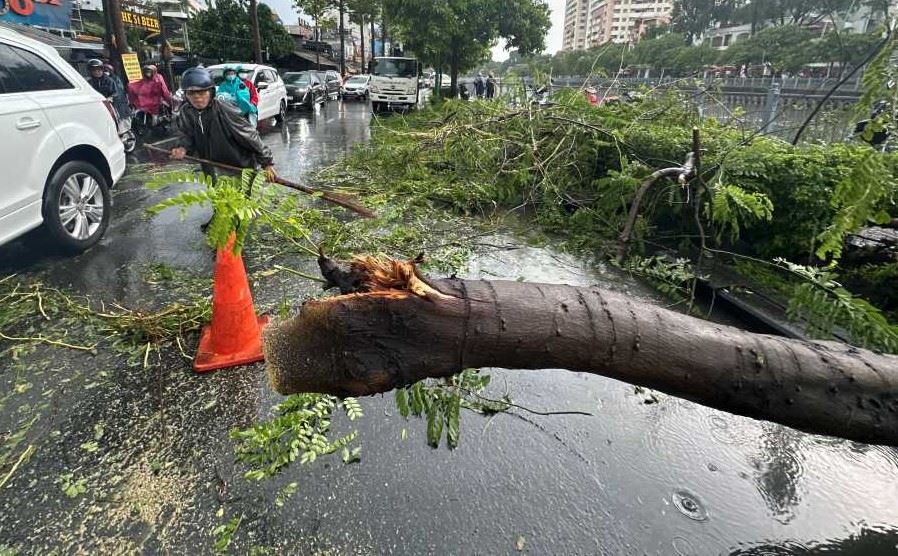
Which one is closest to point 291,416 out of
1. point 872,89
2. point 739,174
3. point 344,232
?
point 872,89

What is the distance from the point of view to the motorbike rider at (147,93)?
456 inches

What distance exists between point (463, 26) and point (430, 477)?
765 inches

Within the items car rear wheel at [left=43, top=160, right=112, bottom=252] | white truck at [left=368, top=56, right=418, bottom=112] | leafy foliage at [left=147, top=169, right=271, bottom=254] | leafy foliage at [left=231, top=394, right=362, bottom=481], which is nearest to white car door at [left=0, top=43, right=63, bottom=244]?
car rear wheel at [left=43, top=160, right=112, bottom=252]

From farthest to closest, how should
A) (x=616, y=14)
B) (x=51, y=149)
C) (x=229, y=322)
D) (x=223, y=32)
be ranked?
1. (x=616, y=14)
2. (x=223, y=32)
3. (x=51, y=149)
4. (x=229, y=322)

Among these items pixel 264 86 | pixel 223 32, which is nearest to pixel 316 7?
pixel 223 32

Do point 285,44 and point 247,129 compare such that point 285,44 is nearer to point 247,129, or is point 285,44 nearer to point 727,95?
point 727,95

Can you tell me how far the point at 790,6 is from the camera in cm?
6022

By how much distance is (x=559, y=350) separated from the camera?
1338mm

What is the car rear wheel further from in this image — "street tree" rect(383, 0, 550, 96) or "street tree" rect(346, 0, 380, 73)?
"street tree" rect(346, 0, 380, 73)

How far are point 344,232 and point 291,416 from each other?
137 inches

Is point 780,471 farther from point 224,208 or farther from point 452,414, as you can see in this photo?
point 224,208

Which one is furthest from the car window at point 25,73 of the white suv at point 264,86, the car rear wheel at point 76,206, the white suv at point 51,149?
the white suv at point 264,86

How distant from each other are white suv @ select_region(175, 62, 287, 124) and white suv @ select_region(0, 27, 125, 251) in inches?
379

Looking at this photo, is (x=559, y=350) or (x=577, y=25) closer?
(x=559, y=350)
